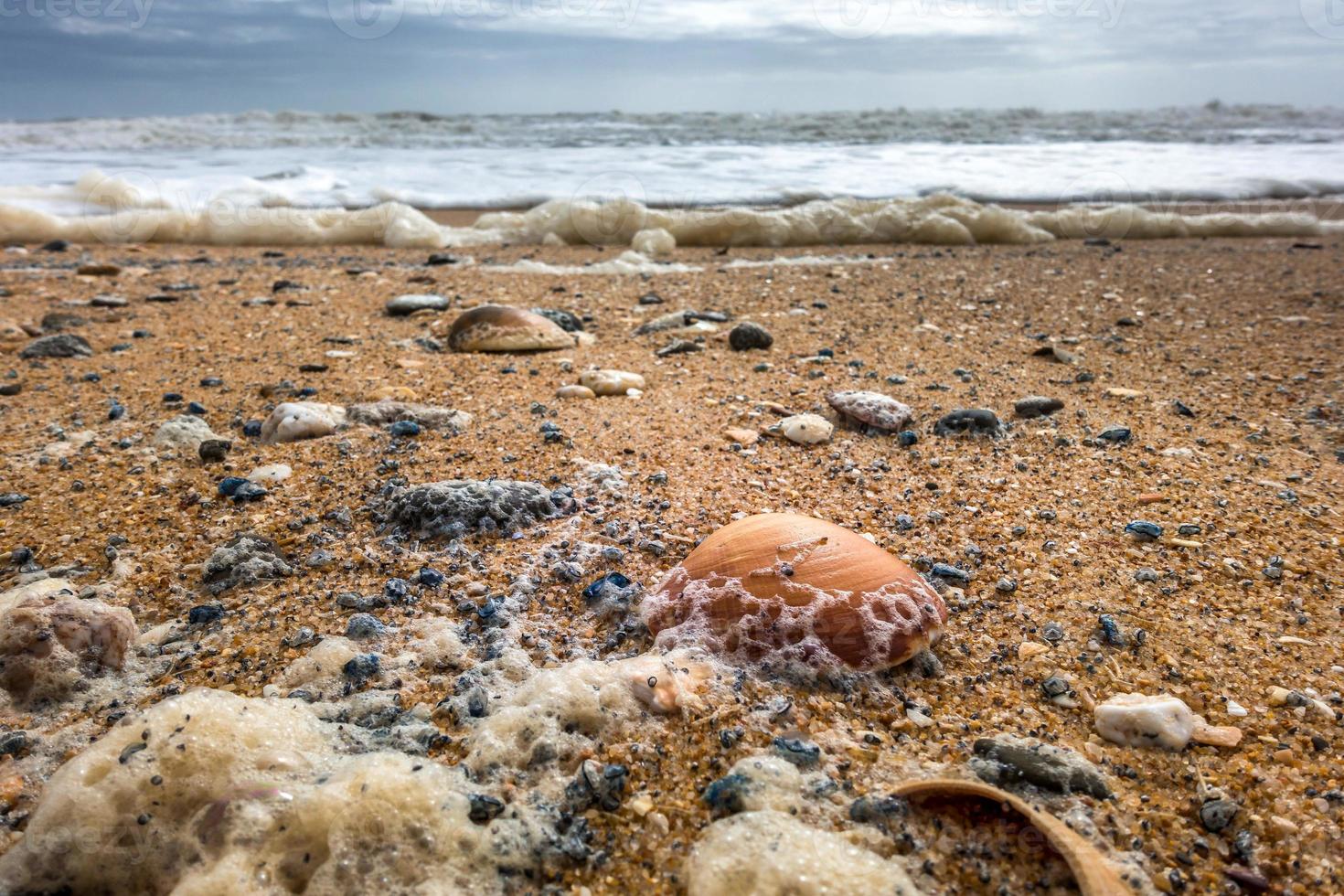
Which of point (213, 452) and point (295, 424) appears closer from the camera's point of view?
point (213, 452)

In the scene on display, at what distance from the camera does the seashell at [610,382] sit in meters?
3.29

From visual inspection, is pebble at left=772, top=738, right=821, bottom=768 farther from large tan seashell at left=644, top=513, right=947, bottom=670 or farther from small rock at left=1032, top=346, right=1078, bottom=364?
small rock at left=1032, top=346, right=1078, bottom=364

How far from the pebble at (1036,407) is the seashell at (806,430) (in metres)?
0.73

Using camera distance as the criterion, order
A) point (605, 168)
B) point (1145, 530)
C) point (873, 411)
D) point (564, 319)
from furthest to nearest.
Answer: point (605, 168) < point (564, 319) < point (873, 411) < point (1145, 530)

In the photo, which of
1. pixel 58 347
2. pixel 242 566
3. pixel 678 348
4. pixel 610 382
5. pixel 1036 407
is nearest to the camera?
pixel 242 566

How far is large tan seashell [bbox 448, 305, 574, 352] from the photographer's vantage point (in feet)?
12.4

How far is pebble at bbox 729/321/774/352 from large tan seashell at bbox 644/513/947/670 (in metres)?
2.11

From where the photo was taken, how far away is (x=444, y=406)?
3.08m

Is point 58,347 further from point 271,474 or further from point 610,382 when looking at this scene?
point 610,382

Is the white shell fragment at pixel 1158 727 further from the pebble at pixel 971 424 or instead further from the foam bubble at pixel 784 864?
the pebble at pixel 971 424

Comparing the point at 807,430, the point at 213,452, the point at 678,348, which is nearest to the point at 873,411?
the point at 807,430

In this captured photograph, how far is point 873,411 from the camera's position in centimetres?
292

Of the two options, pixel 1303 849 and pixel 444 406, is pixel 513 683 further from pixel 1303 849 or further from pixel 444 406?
pixel 444 406

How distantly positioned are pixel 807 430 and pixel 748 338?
1.19 metres
